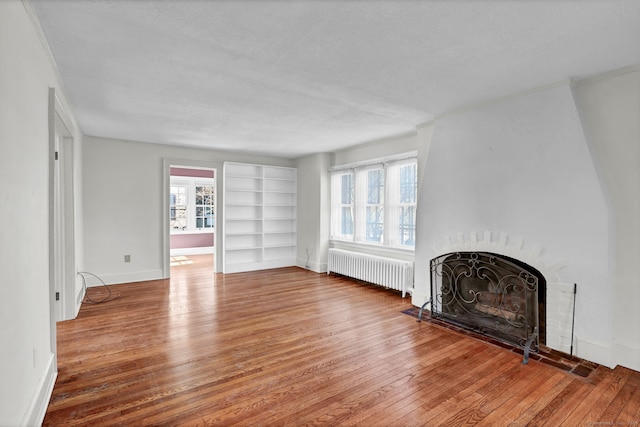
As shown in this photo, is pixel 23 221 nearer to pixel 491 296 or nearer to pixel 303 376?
pixel 303 376

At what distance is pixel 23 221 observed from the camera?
1.81 meters

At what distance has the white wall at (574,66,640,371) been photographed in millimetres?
2674

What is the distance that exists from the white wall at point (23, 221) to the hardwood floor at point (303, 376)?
15.2 inches

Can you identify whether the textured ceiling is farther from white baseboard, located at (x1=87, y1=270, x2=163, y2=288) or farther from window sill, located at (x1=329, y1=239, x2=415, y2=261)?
white baseboard, located at (x1=87, y1=270, x2=163, y2=288)

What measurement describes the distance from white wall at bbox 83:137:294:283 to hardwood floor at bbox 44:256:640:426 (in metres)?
1.51

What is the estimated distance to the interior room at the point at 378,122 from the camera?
1.88 metres

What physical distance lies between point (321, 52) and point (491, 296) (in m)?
2.97

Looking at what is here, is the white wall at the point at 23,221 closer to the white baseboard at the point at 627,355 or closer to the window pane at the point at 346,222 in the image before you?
the white baseboard at the point at 627,355

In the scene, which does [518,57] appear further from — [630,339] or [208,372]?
[208,372]

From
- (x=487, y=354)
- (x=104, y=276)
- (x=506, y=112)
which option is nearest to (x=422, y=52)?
(x=506, y=112)

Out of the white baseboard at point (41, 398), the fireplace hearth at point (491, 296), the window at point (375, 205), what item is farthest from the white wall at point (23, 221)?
the window at point (375, 205)

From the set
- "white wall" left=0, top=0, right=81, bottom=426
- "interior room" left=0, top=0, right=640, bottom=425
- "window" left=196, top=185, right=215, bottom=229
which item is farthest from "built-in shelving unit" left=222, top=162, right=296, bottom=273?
"white wall" left=0, top=0, right=81, bottom=426

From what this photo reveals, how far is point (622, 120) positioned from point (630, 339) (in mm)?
1823

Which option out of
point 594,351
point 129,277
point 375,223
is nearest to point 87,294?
point 129,277
